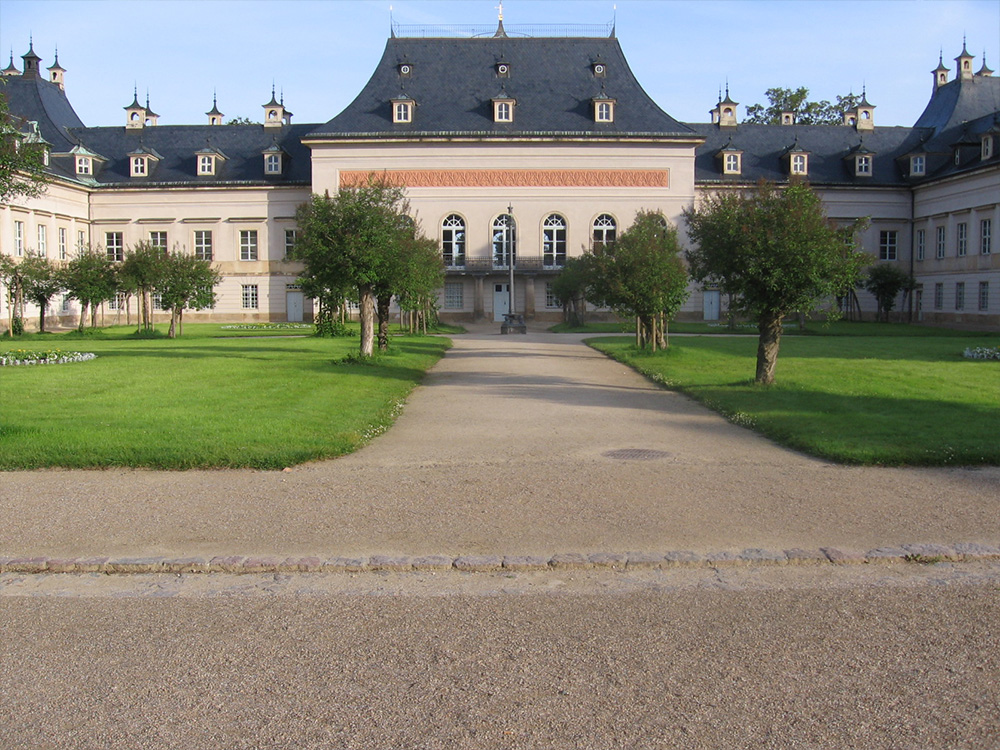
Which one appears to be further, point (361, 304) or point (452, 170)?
point (452, 170)

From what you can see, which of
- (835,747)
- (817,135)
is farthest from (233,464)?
(817,135)

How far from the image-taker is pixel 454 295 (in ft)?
214

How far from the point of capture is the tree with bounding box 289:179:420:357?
79.0 feet

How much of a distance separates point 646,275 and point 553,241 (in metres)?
37.6

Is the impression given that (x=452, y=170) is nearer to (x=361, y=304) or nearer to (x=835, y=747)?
(x=361, y=304)

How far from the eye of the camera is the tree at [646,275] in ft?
89.8

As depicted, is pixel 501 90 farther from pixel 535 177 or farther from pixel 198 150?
pixel 198 150

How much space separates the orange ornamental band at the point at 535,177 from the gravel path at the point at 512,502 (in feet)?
171

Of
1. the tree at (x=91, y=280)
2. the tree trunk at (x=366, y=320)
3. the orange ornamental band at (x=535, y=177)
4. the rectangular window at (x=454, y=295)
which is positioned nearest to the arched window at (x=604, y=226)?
the orange ornamental band at (x=535, y=177)

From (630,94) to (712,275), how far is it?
1924 inches

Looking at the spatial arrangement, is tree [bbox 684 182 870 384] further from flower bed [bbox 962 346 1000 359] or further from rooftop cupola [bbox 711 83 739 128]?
rooftop cupola [bbox 711 83 739 128]

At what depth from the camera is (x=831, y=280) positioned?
17547mm

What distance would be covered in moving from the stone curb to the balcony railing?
2251 inches

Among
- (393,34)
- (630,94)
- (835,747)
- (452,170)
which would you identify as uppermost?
(393,34)
